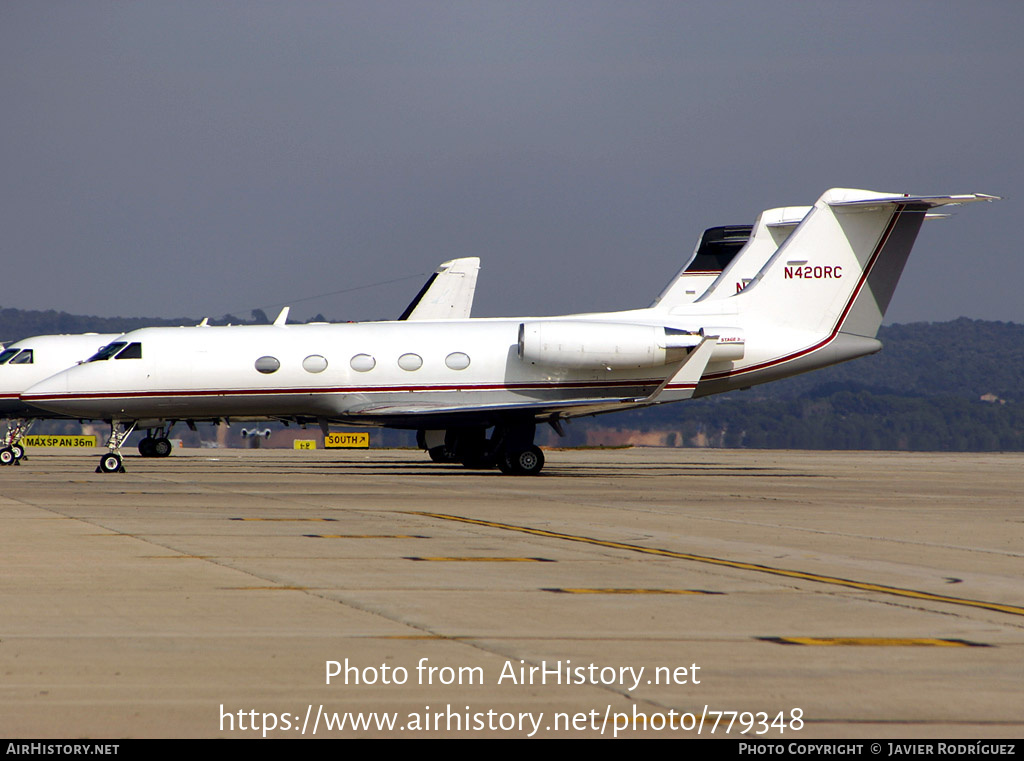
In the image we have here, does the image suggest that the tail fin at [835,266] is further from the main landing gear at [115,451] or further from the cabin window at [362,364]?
the main landing gear at [115,451]

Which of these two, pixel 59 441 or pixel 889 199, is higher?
pixel 889 199

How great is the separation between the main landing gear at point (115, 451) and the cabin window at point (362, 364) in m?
5.48

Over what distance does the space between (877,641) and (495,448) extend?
70.5ft

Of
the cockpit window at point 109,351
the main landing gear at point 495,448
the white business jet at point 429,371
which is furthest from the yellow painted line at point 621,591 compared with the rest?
the cockpit window at point 109,351

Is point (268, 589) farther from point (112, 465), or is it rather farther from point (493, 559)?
point (112, 465)

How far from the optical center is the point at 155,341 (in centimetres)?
2991

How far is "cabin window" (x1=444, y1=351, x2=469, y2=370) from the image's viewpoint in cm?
2998

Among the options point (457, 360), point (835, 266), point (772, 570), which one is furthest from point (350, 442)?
point (772, 570)

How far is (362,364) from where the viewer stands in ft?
97.9

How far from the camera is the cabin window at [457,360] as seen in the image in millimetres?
29984

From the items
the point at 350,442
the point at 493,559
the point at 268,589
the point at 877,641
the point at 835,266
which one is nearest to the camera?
the point at 877,641

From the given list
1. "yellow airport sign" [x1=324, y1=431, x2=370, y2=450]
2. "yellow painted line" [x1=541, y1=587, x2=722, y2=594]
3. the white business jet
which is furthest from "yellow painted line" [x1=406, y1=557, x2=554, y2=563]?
"yellow airport sign" [x1=324, y1=431, x2=370, y2=450]

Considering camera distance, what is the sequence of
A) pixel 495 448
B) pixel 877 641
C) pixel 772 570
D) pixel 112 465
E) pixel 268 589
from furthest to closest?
pixel 495 448, pixel 112 465, pixel 772 570, pixel 268 589, pixel 877 641

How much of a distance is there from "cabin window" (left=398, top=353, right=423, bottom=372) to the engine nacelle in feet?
8.08
